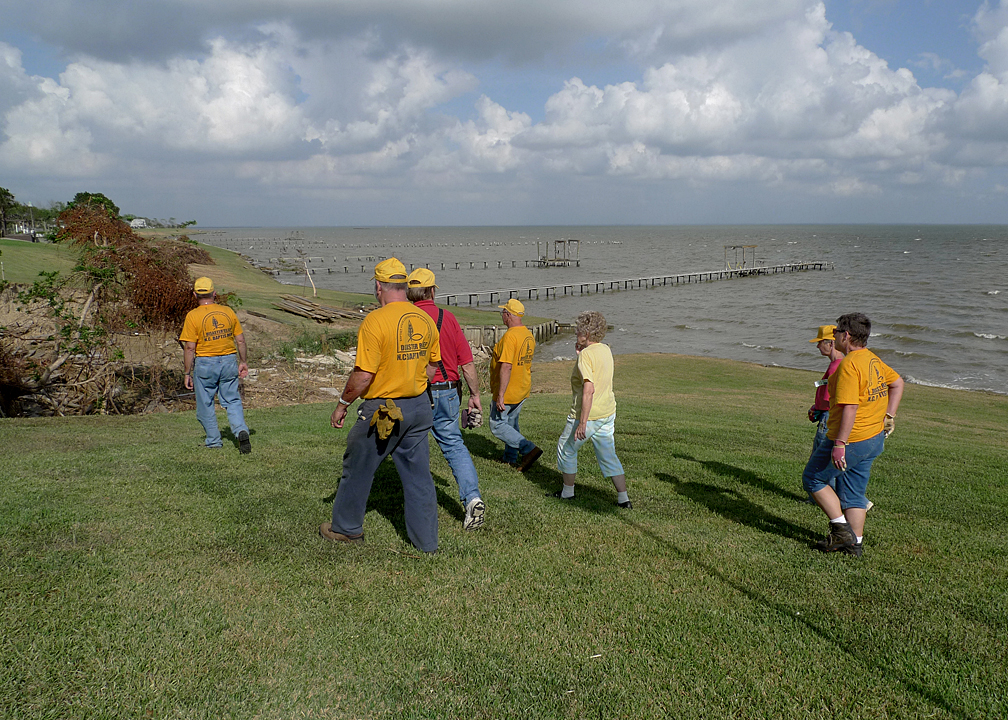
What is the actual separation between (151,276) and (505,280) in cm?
6092

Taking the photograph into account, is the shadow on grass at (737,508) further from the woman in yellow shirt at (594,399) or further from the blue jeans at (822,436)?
the woman in yellow shirt at (594,399)

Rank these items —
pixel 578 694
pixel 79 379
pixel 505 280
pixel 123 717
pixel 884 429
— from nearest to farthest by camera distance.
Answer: pixel 123 717
pixel 578 694
pixel 884 429
pixel 79 379
pixel 505 280

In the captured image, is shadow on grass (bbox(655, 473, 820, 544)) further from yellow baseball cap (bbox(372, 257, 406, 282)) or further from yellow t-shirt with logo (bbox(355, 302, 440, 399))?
yellow baseball cap (bbox(372, 257, 406, 282))

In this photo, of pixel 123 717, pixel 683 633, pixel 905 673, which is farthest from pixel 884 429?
pixel 123 717

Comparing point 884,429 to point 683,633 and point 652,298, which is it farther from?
point 652,298

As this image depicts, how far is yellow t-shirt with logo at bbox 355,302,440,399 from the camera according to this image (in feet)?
14.1

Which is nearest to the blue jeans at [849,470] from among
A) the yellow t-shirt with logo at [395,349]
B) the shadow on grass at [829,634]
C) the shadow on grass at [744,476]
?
the shadow on grass at [829,634]

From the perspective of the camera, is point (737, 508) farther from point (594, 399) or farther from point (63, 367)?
point (63, 367)

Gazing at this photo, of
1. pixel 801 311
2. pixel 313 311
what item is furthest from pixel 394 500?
pixel 801 311

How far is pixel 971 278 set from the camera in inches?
2586

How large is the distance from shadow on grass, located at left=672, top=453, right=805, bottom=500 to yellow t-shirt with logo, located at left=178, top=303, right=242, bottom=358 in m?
5.47

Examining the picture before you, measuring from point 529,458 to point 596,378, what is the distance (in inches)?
80.0

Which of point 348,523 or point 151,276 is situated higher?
point 151,276

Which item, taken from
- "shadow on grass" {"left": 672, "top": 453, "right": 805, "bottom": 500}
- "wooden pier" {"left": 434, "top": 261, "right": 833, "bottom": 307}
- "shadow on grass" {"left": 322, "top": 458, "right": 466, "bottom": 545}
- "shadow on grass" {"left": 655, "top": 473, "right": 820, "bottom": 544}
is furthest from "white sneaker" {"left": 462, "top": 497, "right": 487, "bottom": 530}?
"wooden pier" {"left": 434, "top": 261, "right": 833, "bottom": 307}
